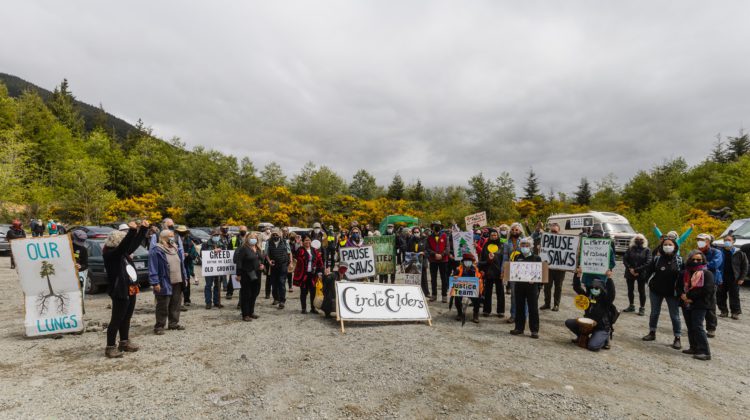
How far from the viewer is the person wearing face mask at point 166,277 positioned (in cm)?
678

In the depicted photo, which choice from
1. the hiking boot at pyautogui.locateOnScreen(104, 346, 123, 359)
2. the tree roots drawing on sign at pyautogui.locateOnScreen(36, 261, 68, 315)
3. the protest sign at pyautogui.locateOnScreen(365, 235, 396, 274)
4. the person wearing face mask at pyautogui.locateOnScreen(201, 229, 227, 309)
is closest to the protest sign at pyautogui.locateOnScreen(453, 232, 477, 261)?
the protest sign at pyautogui.locateOnScreen(365, 235, 396, 274)

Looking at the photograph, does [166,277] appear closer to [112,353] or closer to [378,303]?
[112,353]

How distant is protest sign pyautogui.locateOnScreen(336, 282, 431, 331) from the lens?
7.66m

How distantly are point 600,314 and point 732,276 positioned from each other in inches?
209

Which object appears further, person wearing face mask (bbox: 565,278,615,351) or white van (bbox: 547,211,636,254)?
white van (bbox: 547,211,636,254)

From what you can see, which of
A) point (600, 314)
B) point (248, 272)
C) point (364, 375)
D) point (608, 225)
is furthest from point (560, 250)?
point (608, 225)

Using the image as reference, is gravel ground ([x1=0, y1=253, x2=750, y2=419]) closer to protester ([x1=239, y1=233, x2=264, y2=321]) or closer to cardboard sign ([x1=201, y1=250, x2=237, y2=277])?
protester ([x1=239, y1=233, x2=264, y2=321])

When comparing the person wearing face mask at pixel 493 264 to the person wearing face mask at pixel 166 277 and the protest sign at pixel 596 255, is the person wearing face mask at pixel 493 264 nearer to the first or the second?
the protest sign at pixel 596 255

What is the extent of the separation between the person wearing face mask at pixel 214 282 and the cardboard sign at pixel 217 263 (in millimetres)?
173

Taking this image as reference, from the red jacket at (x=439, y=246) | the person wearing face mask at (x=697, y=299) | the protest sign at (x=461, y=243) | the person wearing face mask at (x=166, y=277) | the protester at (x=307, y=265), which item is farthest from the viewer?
the red jacket at (x=439, y=246)

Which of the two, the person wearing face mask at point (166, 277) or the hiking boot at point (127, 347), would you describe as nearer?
the hiking boot at point (127, 347)

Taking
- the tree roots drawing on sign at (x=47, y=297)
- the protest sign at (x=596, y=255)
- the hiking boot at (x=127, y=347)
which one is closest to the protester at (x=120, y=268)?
the hiking boot at (x=127, y=347)

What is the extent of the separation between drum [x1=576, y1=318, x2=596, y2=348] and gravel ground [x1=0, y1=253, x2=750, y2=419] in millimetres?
222

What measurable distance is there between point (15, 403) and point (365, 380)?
401cm
